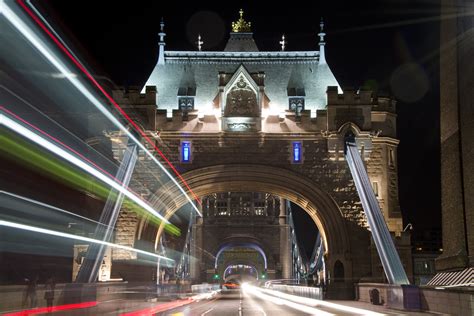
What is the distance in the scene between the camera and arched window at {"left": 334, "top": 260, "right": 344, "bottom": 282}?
88.7ft

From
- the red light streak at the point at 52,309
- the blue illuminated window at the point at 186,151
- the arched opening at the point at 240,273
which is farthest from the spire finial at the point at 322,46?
the arched opening at the point at 240,273

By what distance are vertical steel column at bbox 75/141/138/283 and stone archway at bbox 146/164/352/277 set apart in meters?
1.87

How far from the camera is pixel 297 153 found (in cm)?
2783

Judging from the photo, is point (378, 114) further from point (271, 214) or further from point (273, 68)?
point (271, 214)

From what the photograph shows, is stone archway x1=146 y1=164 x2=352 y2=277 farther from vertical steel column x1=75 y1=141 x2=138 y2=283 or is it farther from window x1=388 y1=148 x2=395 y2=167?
window x1=388 y1=148 x2=395 y2=167

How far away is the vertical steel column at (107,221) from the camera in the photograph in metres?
24.3

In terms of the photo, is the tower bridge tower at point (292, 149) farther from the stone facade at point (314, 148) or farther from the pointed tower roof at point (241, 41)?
the pointed tower roof at point (241, 41)

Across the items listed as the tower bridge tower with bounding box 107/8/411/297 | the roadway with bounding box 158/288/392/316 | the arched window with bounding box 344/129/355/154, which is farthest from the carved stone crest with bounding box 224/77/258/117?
the roadway with bounding box 158/288/392/316

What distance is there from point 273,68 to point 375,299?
13731 mm

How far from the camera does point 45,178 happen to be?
27891 millimetres

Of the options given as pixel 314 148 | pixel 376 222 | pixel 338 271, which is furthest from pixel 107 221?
pixel 376 222

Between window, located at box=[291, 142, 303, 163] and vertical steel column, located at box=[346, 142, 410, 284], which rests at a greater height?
window, located at box=[291, 142, 303, 163]

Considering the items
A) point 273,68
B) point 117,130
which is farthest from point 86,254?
point 273,68

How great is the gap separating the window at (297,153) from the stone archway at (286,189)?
0.59 m
